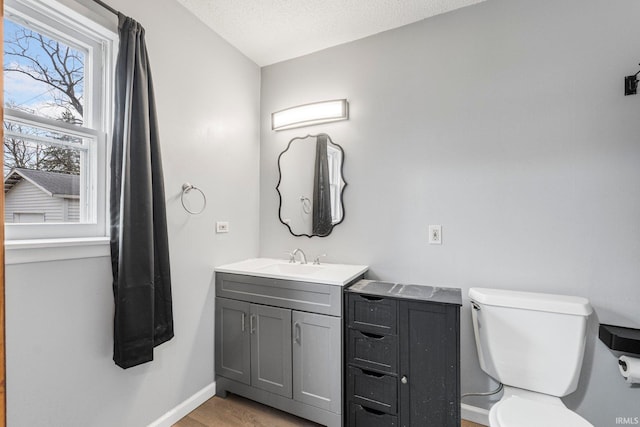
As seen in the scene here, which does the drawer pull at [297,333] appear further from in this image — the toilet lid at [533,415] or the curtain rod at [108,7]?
the curtain rod at [108,7]

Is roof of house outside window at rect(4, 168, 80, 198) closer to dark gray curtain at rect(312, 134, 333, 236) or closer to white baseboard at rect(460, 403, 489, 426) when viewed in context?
dark gray curtain at rect(312, 134, 333, 236)

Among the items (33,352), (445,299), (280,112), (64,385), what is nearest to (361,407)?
(445,299)

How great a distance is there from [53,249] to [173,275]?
611 millimetres

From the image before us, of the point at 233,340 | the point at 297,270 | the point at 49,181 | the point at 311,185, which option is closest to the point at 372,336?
the point at 297,270

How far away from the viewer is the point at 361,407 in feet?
5.32

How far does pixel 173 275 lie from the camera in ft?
5.71

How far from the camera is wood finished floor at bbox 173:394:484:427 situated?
1.74 m

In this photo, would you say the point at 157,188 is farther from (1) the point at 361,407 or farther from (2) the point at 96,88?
(1) the point at 361,407

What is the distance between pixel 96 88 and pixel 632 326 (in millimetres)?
2951

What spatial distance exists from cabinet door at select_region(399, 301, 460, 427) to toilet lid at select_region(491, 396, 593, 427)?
8.7 inches

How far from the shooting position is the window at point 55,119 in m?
1.21

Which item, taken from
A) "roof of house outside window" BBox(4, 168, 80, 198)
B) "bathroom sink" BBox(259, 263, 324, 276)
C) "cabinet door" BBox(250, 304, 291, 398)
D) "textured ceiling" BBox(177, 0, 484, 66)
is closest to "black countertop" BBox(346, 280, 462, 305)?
"bathroom sink" BBox(259, 263, 324, 276)

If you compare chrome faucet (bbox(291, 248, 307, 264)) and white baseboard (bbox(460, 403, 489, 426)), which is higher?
chrome faucet (bbox(291, 248, 307, 264))

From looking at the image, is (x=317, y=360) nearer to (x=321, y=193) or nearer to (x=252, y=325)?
(x=252, y=325)
